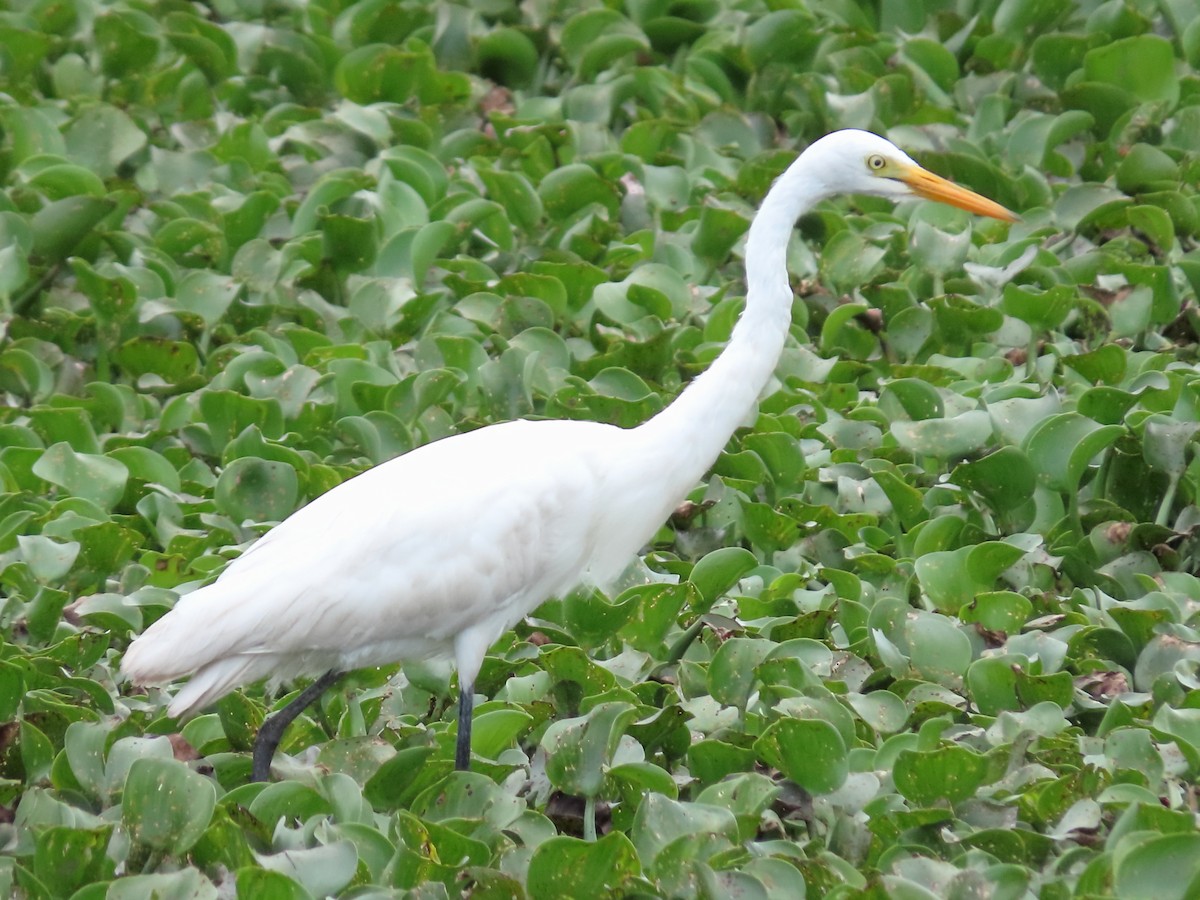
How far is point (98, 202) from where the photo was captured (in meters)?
5.57

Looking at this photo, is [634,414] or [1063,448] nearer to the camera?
[1063,448]

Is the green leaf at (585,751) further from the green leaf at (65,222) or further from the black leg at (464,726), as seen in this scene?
the green leaf at (65,222)

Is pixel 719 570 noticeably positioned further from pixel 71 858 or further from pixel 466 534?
pixel 71 858

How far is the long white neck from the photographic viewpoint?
12.8ft

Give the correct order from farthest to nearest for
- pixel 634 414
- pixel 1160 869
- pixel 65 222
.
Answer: pixel 65 222 → pixel 634 414 → pixel 1160 869

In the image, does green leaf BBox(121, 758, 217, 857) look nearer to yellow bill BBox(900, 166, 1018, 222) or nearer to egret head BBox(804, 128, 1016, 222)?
egret head BBox(804, 128, 1016, 222)

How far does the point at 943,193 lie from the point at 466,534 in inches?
55.3

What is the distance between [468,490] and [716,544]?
3.46 feet

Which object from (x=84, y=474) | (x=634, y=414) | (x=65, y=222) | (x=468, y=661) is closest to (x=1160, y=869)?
(x=468, y=661)

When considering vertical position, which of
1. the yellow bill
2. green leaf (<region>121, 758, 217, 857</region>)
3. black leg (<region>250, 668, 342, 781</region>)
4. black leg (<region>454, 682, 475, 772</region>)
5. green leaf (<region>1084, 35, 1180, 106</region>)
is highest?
the yellow bill

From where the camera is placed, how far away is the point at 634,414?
4.93 m

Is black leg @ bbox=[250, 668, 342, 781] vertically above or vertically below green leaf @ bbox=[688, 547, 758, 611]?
below

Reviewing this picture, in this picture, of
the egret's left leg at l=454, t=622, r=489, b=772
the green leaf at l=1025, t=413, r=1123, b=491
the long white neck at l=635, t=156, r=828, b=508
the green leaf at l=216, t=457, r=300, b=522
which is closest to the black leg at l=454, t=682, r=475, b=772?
the egret's left leg at l=454, t=622, r=489, b=772

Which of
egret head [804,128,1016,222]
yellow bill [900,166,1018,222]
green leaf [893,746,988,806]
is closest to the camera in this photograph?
green leaf [893,746,988,806]
